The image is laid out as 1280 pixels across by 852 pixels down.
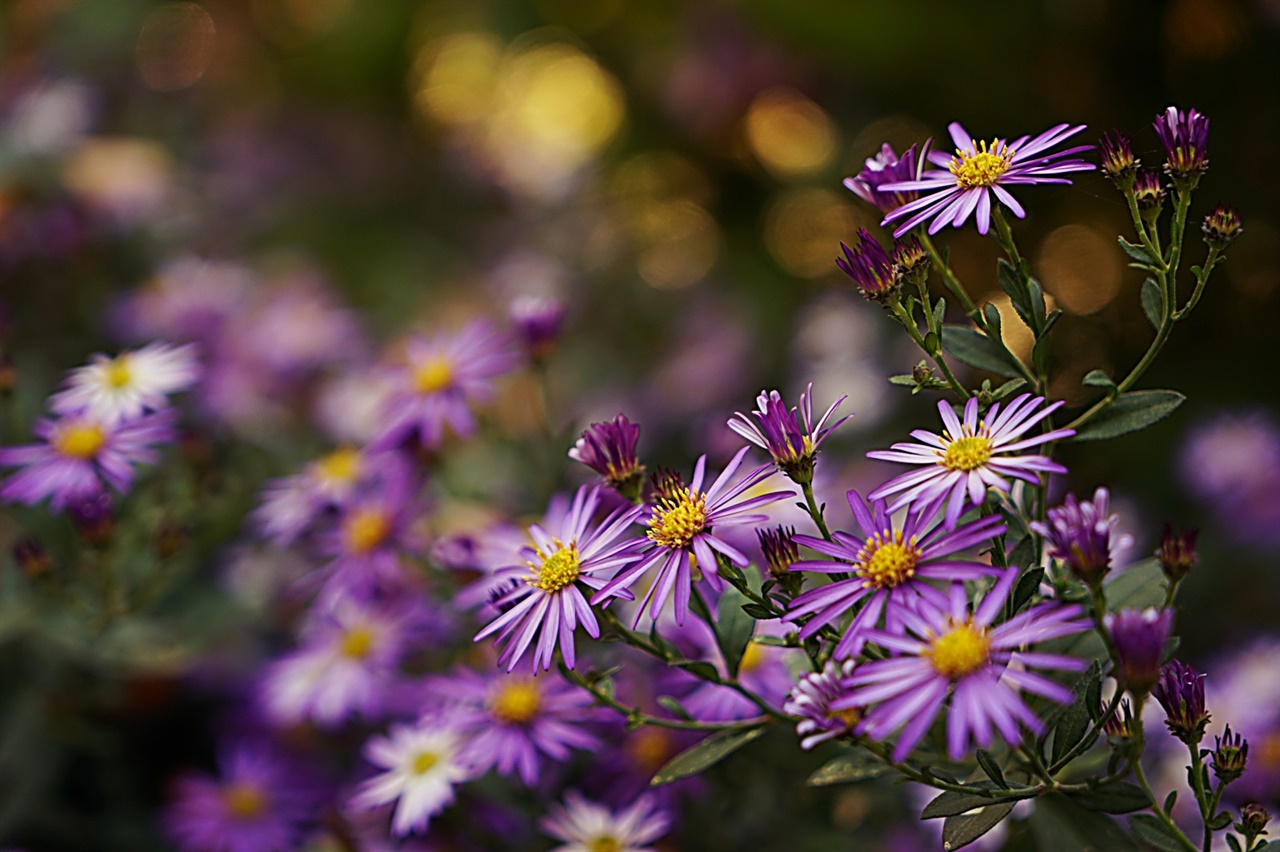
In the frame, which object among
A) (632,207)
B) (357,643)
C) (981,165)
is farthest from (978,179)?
(632,207)

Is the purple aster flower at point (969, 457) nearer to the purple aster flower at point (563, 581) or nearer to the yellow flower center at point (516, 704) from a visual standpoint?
the purple aster flower at point (563, 581)

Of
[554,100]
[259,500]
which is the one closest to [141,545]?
[259,500]

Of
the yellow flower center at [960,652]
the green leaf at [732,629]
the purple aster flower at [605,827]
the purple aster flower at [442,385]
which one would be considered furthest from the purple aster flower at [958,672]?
the purple aster flower at [442,385]

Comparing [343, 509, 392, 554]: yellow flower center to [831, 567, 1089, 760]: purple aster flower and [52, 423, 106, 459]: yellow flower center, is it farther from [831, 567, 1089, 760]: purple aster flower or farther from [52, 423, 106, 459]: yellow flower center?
[831, 567, 1089, 760]: purple aster flower

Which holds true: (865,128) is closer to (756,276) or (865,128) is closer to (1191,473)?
(756,276)

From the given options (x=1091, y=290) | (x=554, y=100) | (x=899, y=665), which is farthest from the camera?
(x=554, y=100)

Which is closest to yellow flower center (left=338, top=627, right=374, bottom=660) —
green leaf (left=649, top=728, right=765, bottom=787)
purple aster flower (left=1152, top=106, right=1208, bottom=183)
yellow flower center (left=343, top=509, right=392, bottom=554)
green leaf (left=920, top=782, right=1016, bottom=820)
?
yellow flower center (left=343, top=509, right=392, bottom=554)
